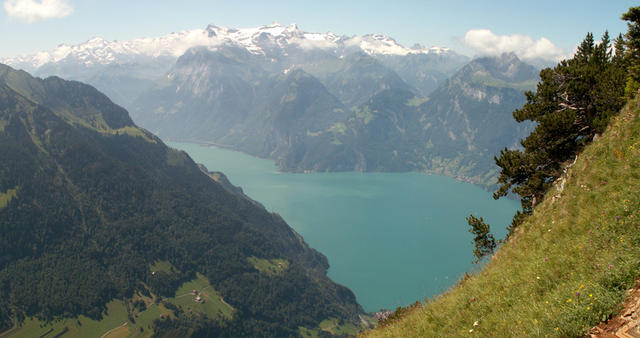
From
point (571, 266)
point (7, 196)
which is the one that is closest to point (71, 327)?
point (7, 196)

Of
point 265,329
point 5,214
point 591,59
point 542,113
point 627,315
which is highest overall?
point 591,59

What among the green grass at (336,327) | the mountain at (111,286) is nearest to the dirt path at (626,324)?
the mountain at (111,286)

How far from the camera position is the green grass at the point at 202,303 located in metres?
160

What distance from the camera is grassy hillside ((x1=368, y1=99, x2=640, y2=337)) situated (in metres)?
9.59

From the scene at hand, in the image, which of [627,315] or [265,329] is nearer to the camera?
[627,315]

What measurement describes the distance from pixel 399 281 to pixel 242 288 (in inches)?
2989

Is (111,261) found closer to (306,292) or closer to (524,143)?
(306,292)

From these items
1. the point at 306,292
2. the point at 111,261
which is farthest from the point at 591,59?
the point at 111,261

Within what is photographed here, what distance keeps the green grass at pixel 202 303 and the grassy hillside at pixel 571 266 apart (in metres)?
158

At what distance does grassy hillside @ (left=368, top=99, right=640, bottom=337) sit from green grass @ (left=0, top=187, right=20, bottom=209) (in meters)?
218

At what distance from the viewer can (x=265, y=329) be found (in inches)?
6535

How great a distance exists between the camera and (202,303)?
16662cm

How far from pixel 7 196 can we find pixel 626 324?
23202 centimetres

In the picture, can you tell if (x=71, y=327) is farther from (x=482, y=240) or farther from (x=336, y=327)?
(x=482, y=240)
